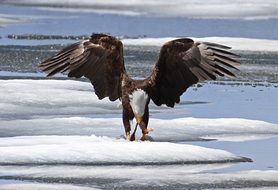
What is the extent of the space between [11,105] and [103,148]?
3.24 meters

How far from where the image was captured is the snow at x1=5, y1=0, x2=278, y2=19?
25.1 metres

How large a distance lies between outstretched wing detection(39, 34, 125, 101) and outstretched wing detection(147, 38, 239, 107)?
33 cm

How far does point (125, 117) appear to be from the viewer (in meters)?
9.97

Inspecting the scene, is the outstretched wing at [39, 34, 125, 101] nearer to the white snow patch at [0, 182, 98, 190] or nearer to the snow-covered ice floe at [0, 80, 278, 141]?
the snow-covered ice floe at [0, 80, 278, 141]

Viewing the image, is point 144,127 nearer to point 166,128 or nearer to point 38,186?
point 166,128

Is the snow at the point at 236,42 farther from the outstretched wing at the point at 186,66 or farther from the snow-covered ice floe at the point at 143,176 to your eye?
the snow-covered ice floe at the point at 143,176

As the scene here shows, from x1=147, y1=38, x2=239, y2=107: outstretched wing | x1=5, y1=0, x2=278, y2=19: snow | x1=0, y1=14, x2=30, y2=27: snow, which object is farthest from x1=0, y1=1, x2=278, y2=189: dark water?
x1=5, y1=0, x2=278, y2=19: snow

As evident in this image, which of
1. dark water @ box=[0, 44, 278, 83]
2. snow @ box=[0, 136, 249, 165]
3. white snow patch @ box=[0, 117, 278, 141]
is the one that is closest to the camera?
snow @ box=[0, 136, 249, 165]

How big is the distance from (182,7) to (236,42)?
759 cm

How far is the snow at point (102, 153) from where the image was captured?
896cm

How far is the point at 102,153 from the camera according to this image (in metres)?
9.13

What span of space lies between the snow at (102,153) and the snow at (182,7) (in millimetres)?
15164

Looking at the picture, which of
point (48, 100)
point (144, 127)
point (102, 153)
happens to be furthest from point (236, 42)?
point (102, 153)

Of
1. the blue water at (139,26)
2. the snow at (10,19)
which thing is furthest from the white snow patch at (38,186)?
the snow at (10,19)
